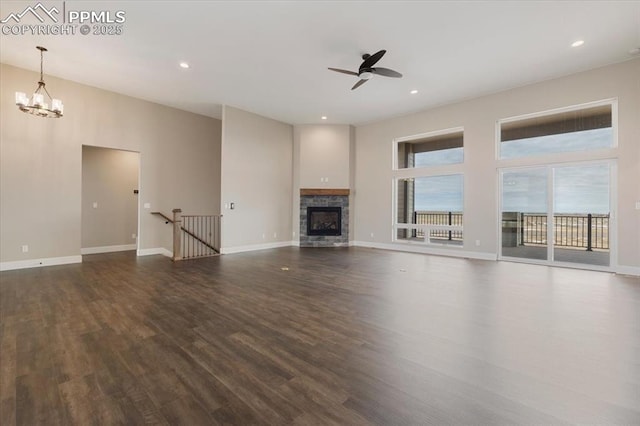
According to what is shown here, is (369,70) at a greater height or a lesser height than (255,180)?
greater

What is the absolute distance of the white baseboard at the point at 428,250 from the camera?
6.28 m

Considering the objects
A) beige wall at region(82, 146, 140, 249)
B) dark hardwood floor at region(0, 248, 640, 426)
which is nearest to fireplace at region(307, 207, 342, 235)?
dark hardwood floor at region(0, 248, 640, 426)

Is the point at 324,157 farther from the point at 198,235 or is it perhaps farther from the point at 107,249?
the point at 107,249

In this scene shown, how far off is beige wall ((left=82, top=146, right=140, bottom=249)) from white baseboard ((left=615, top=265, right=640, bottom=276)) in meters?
11.3

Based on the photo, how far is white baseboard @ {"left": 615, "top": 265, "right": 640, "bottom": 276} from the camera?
4617mm

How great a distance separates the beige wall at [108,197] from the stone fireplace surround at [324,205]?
4957 mm

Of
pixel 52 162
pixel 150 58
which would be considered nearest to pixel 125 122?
pixel 52 162

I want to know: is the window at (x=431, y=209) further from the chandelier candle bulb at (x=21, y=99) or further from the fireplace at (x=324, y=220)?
the chandelier candle bulb at (x=21, y=99)

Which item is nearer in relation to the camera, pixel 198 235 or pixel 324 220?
pixel 198 235

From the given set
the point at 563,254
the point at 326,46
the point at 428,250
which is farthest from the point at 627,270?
the point at 326,46

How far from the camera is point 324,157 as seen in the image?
27.5 ft

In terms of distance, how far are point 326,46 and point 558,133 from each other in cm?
526

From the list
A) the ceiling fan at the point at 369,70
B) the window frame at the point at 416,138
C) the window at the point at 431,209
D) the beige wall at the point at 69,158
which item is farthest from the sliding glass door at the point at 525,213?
the beige wall at the point at 69,158

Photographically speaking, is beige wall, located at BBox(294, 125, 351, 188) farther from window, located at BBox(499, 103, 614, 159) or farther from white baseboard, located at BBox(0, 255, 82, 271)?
white baseboard, located at BBox(0, 255, 82, 271)
